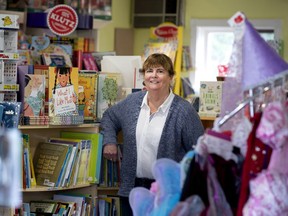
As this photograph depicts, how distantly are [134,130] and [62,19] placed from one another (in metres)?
2.61

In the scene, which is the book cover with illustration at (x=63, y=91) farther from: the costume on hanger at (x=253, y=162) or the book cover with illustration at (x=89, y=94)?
the costume on hanger at (x=253, y=162)

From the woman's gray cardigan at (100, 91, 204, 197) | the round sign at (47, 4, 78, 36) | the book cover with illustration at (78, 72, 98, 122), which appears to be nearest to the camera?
the woman's gray cardigan at (100, 91, 204, 197)

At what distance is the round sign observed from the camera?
7.16m

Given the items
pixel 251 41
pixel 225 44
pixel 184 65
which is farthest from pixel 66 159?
pixel 225 44

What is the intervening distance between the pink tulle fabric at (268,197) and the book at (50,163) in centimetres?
253

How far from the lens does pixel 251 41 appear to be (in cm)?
306

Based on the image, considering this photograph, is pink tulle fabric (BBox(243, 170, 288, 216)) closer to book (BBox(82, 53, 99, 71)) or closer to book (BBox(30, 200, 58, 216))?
book (BBox(30, 200, 58, 216))

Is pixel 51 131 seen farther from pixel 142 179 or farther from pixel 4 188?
pixel 4 188

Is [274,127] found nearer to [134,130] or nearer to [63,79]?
[134,130]

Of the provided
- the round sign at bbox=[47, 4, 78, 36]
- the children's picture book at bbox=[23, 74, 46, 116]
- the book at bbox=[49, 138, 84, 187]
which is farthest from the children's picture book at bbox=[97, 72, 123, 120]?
the round sign at bbox=[47, 4, 78, 36]

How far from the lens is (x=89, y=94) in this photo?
5.49 meters

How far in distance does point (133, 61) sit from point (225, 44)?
5.78m

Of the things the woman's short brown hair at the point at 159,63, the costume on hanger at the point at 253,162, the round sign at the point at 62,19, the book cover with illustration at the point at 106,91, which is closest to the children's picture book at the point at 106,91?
the book cover with illustration at the point at 106,91

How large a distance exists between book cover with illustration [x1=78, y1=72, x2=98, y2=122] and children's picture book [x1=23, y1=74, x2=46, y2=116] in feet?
1.31
